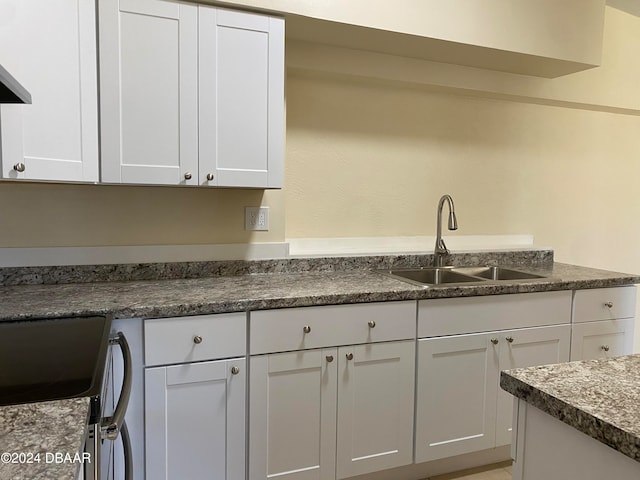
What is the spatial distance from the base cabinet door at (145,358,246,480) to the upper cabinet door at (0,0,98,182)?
0.79 m

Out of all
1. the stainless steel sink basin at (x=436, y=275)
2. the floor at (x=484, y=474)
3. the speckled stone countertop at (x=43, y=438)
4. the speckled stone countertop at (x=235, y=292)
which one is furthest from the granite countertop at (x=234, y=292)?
the floor at (x=484, y=474)

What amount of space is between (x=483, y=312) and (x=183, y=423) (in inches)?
51.4

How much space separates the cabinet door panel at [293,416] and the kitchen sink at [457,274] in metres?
0.73

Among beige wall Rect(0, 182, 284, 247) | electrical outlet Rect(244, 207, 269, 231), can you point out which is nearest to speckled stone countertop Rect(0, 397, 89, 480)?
beige wall Rect(0, 182, 284, 247)

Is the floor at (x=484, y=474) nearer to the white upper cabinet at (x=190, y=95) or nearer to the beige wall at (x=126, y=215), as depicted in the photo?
the beige wall at (x=126, y=215)

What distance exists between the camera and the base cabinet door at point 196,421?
159 centimetres

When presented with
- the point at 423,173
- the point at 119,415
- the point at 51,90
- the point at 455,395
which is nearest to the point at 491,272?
the point at 423,173

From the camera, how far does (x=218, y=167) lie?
6.06ft

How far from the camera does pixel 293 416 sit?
1772mm

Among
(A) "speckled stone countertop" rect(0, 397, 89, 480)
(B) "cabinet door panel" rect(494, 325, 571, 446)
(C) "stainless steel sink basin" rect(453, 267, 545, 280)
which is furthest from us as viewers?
(C) "stainless steel sink basin" rect(453, 267, 545, 280)

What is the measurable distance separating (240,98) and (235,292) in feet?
2.52

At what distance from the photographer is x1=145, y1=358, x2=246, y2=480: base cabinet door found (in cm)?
159

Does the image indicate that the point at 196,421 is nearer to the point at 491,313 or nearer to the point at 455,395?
the point at 455,395

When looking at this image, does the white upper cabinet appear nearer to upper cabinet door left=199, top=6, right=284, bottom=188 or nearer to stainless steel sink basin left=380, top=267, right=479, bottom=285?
upper cabinet door left=199, top=6, right=284, bottom=188
